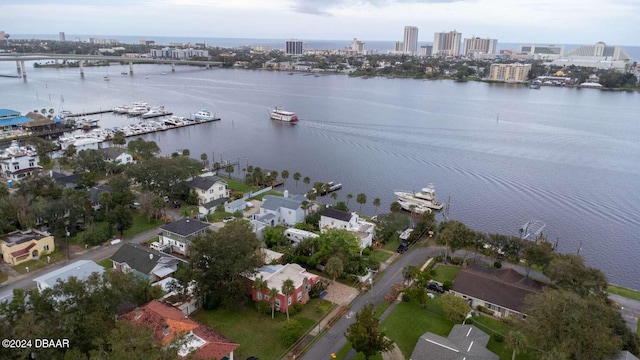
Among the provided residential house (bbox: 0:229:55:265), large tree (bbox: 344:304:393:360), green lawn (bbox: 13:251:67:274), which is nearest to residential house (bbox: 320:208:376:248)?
large tree (bbox: 344:304:393:360)

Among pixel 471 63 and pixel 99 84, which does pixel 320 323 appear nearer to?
pixel 99 84

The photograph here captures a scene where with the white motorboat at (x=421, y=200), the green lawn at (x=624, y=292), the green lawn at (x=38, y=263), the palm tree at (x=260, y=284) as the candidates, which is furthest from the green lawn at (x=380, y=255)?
the green lawn at (x=38, y=263)

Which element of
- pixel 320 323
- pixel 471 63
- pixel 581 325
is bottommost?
pixel 320 323

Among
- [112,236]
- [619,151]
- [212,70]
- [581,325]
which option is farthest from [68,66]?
[581,325]

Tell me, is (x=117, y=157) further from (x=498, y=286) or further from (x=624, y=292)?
(x=624, y=292)

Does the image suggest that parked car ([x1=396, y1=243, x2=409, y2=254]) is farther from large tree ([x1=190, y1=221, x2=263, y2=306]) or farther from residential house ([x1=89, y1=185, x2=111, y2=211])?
residential house ([x1=89, y1=185, x2=111, y2=211])

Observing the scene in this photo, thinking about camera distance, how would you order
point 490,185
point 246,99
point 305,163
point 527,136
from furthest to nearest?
point 246,99, point 527,136, point 305,163, point 490,185

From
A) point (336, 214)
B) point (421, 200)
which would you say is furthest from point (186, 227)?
point (421, 200)

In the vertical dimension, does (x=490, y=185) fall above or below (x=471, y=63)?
below
